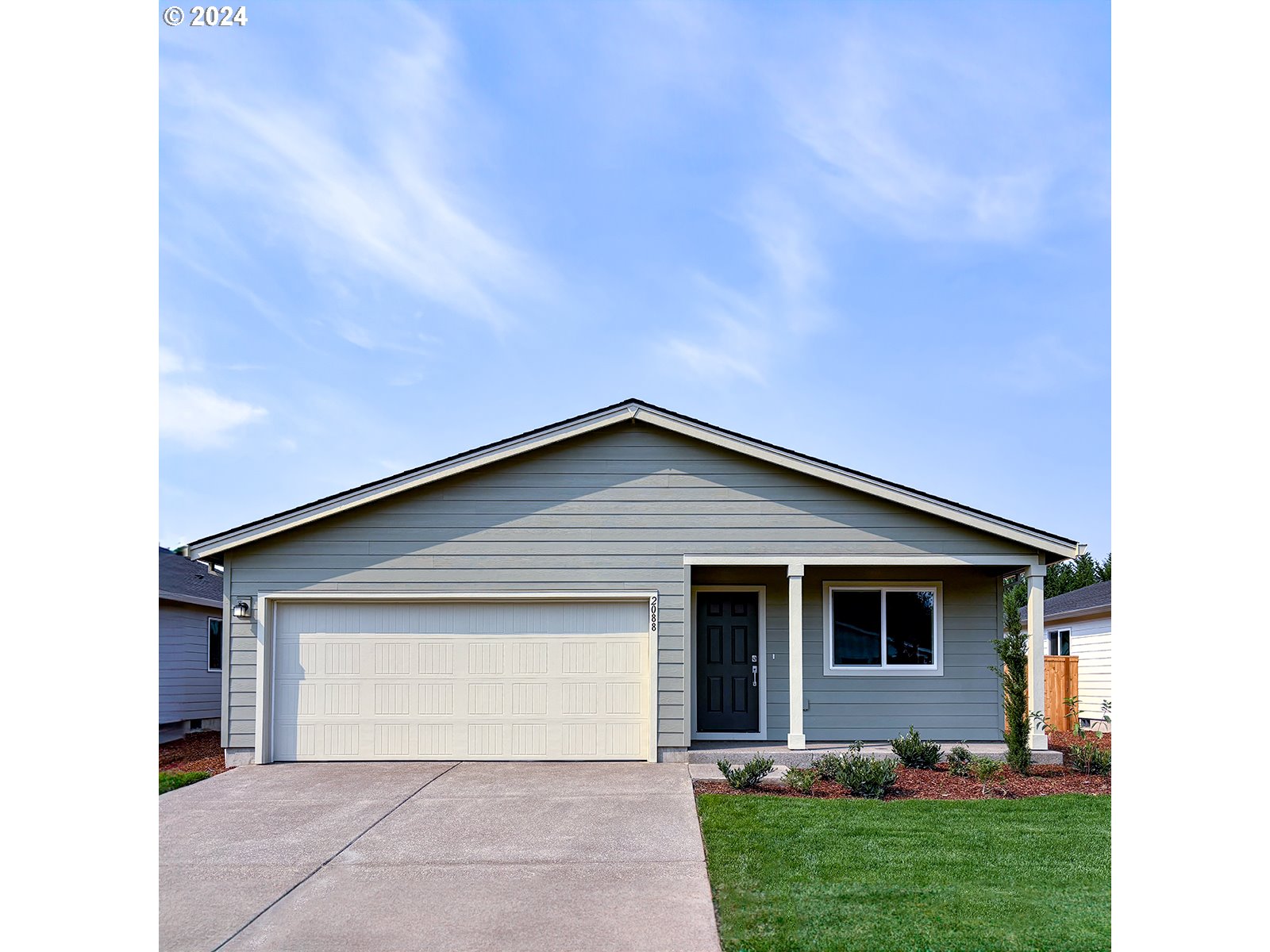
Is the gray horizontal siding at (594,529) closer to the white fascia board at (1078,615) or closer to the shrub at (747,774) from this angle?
the shrub at (747,774)

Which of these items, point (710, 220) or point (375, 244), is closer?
point (375, 244)

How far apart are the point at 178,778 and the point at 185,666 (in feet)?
22.5

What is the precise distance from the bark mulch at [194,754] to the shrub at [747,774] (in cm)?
610

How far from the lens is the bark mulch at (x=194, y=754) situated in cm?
1249

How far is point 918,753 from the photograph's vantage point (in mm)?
11492

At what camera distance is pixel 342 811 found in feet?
30.2

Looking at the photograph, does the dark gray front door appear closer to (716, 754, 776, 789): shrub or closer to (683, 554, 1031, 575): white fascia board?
(683, 554, 1031, 575): white fascia board

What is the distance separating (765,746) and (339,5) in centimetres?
962

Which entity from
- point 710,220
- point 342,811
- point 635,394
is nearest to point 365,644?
point 342,811

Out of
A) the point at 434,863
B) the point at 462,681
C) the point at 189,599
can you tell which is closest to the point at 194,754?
the point at 189,599

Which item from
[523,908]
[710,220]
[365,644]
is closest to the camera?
[523,908]

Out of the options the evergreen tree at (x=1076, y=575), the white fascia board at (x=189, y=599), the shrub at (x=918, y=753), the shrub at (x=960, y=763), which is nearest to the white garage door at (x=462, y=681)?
the shrub at (x=918, y=753)
